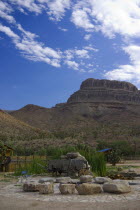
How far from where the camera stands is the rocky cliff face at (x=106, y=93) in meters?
122

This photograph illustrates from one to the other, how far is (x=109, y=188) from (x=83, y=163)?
18.8 ft

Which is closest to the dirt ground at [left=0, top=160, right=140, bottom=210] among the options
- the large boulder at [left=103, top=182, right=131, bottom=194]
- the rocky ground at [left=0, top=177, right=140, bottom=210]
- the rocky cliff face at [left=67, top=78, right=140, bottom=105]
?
the rocky ground at [left=0, top=177, right=140, bottom=210]

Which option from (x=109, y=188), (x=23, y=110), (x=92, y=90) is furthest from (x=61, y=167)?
(x=92, y=90)

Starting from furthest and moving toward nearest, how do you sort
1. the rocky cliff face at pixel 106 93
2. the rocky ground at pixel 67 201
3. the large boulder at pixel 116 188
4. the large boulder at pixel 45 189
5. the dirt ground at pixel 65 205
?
the rocky cliff face at pixel 106 93 < the large boulder at pixel 45 189 < the large boulder at pixel 116 188 < the rocky ground at pixel 67 201 < the dirt ground at pixel 65 205

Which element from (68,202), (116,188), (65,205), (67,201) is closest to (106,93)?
(116,188)

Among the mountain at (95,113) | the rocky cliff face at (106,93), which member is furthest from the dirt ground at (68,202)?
the rocky cliff face at (106,93)

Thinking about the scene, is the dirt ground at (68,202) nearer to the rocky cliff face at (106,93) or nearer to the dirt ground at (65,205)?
the dirt ground at (65,205)

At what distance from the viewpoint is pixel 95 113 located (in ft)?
331

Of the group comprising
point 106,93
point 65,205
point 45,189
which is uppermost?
Answer: point 106,93

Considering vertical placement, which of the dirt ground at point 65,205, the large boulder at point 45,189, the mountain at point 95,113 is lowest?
the dirt ground at point 65,205

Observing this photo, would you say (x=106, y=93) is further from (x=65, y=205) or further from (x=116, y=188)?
(x=65, y=205)

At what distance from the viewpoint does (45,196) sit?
8.56 metres

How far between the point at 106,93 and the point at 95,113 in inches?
1005

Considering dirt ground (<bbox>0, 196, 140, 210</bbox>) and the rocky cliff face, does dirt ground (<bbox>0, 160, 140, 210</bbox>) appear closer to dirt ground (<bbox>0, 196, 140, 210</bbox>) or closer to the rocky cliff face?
dirt ground (<bbox>0, 196, 140, 210</bbox>)
